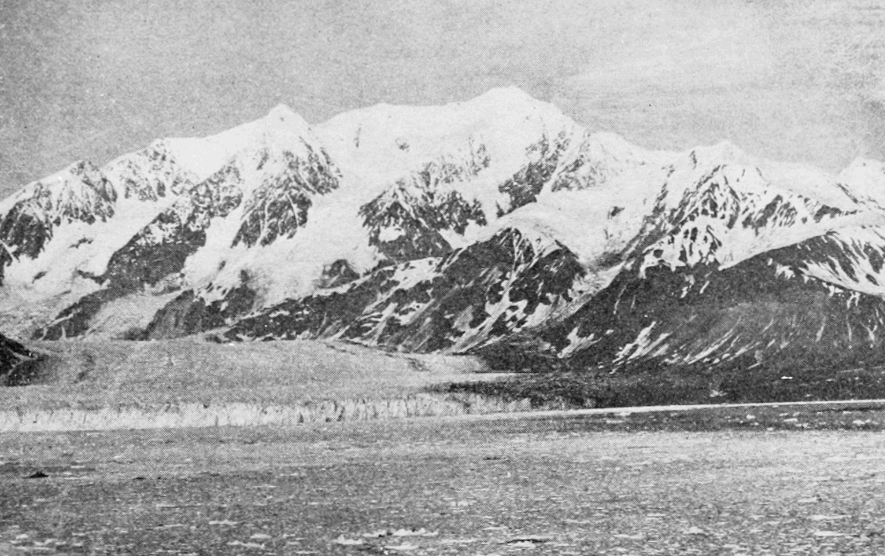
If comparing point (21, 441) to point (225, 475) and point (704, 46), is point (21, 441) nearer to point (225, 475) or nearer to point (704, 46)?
point (225, 475)

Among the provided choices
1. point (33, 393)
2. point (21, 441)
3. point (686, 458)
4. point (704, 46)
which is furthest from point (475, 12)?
point (686, 458)

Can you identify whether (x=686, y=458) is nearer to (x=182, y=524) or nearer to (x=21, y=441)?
(x=182, y=524)

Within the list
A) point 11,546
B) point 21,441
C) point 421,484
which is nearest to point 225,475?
point 421,484

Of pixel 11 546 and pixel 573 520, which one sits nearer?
pixel 11 546

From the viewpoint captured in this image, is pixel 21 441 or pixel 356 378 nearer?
pixel 21 441

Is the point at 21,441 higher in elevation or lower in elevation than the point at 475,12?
lower

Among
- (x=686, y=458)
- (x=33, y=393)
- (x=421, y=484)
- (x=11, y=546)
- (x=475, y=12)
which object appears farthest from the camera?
(x=475, y=12)

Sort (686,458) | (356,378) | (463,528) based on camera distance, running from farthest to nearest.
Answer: (356,378)
(686,458)
(463,528)

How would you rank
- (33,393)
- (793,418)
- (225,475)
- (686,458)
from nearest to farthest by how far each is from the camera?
1. (225,475)
2. (686,458)
3. (793,418)
4. (33,393)

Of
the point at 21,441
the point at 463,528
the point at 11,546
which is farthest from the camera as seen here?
the point at 21,441
